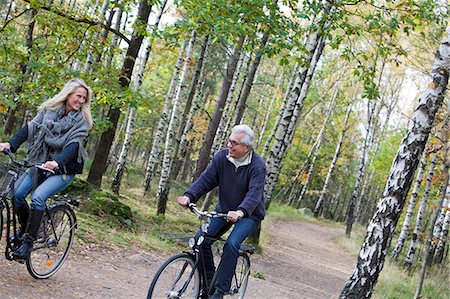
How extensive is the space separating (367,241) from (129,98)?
200 inches

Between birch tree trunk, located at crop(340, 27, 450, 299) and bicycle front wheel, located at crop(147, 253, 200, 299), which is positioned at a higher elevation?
birch tree trunk, located at crop(340, 27, 450, 299)

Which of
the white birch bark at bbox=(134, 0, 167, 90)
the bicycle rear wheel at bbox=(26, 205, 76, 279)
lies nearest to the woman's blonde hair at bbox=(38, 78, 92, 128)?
the bicycle rear wheel at bbox=(26, 205, 76, 279)

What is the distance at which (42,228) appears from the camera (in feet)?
18.4

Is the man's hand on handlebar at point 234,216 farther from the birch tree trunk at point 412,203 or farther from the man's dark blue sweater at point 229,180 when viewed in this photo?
the birch tree trunk at point 412,203

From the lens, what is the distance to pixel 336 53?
3541cm

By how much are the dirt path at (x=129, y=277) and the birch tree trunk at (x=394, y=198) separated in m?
1.69

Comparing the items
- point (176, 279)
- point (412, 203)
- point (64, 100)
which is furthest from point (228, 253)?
point (412, 203)

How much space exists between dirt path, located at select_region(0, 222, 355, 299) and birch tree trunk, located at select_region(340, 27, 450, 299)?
1693 mm

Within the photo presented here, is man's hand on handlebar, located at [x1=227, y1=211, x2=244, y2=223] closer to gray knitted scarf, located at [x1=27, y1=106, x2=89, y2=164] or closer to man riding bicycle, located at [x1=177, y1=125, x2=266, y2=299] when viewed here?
man riding bicycle, located at [x1=177, y1=125, x2=266, y2=299]

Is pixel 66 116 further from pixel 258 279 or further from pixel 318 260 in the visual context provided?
pixel 318 260

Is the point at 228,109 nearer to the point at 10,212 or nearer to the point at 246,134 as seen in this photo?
the point at 246,134

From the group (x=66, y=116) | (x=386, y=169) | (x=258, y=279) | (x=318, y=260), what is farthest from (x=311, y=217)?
(x=66, y=116)

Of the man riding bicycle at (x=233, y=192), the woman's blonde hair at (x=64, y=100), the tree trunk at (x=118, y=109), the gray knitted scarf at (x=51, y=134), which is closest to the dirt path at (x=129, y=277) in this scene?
the gray knitted scarf at (x=51, y=134)

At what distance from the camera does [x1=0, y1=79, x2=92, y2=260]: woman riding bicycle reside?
527cm
